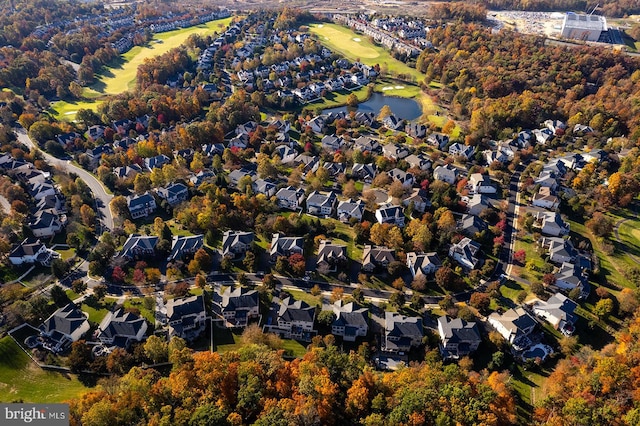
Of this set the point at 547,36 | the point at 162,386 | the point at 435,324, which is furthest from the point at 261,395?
the point at 547,36

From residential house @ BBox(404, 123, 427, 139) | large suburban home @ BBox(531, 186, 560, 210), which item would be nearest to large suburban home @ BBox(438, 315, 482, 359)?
large suburban home @ BBox(531, 186, 560, 210)

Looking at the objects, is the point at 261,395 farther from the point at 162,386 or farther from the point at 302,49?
the point at 302,49

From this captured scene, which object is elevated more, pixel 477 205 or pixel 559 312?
pixel 477 205

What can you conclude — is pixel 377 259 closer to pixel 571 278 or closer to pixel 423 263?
pixel 423 263

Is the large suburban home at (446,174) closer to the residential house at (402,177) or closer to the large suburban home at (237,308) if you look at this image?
the residential house at (402,177)

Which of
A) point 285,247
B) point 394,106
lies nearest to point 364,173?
point 285,247

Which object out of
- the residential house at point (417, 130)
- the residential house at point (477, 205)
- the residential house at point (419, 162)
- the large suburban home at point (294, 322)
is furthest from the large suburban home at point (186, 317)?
the residential house at point (417, 130)
